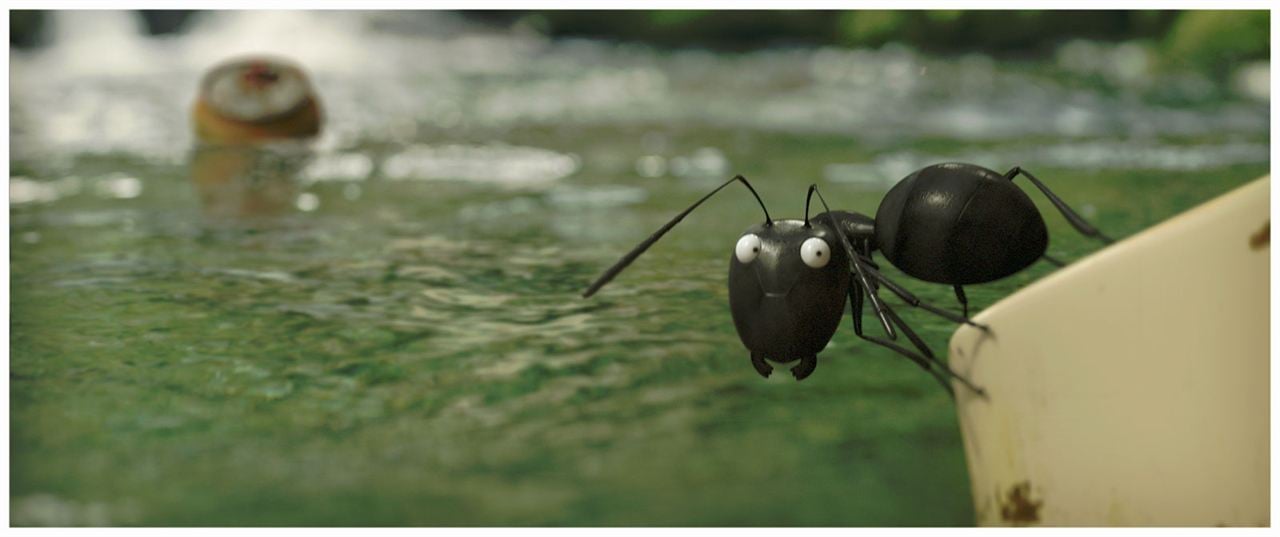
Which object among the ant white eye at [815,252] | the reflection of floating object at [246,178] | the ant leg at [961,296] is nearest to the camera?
the ant white eye at [815,252]

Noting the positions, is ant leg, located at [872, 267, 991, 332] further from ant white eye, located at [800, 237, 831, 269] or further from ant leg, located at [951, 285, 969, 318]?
ant white eye, located at [800, 237, 831, 269]

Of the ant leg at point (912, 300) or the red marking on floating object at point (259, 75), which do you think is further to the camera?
the red marking on floating object at point (259, 75)

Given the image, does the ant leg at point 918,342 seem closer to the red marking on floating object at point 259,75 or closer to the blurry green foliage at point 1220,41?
the red marking on floating object at point 259,75

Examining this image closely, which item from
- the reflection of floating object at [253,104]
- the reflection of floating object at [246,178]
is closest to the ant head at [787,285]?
the reflection of floating object at [246,178]

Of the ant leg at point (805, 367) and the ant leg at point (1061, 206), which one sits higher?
the ant leg at point (1061, 206)

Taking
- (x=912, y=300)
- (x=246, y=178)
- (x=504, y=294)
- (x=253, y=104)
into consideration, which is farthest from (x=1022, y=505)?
(x=253, y=104)

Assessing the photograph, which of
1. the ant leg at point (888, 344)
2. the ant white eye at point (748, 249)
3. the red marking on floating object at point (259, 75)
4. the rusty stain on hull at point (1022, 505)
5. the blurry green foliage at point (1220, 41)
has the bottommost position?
the blurry green foliage at point (1220, 41)

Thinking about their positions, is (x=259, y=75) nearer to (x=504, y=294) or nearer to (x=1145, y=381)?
(x=504, y=294)

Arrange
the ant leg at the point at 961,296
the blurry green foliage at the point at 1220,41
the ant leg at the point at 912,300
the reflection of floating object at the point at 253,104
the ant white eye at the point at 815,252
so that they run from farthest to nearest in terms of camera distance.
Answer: the blurry green foliage at the point at 1220,41, the reflection of floating object at the point at 253,104, the ant leg at the point at 961,296, the ant leg at the point at 912,300, the ant white eye at the point at 815,252
